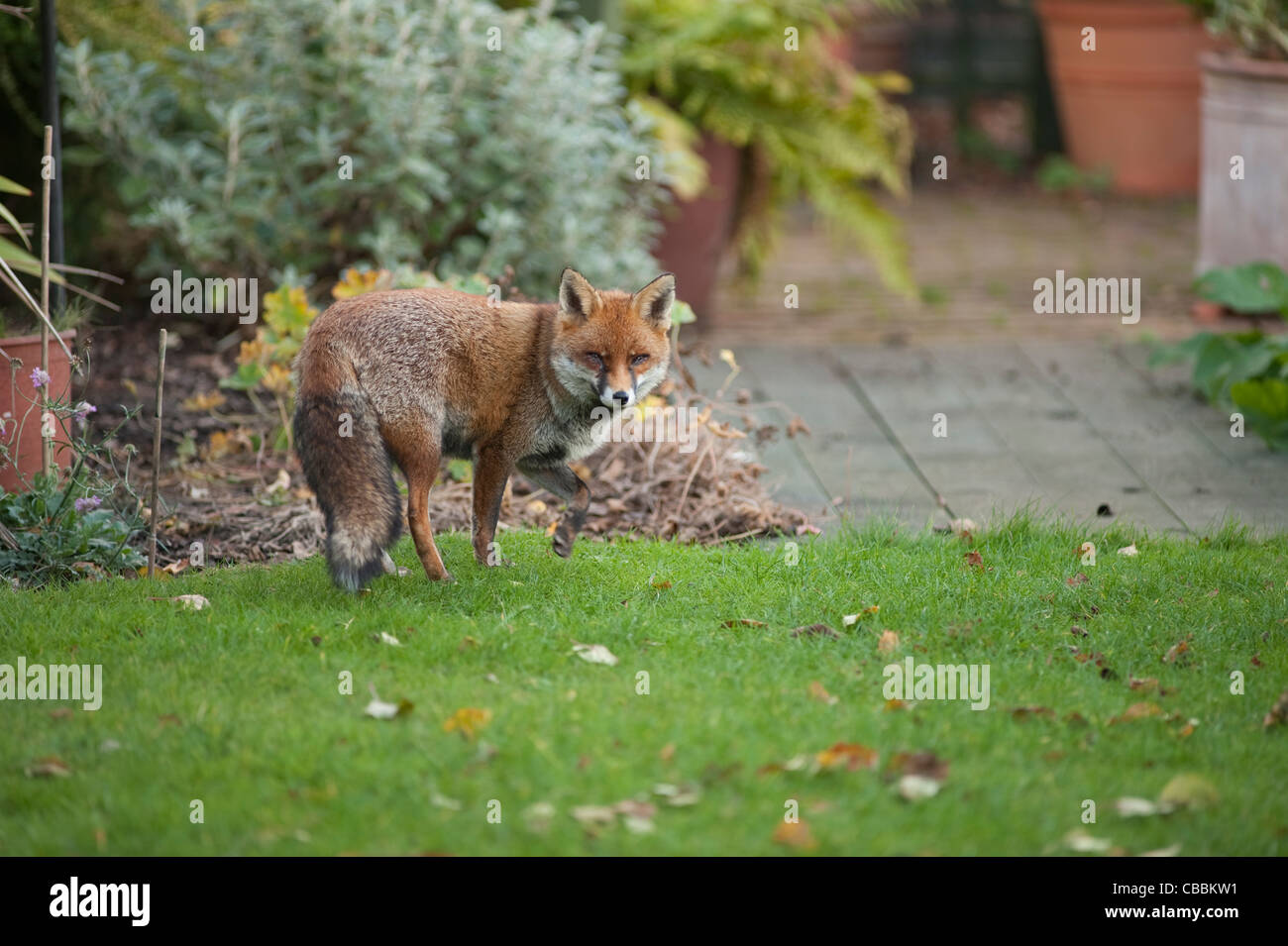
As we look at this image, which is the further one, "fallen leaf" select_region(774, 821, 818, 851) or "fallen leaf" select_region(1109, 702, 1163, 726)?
"fallen leaf" select_region(1109, 702, 1163, 726)

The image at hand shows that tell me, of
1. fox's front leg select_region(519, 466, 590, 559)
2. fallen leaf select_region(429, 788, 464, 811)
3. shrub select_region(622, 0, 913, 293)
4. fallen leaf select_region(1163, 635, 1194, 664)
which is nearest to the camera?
fallen leaf select_region(429, 788, 464, 811)

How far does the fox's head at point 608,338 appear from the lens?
15.9ft

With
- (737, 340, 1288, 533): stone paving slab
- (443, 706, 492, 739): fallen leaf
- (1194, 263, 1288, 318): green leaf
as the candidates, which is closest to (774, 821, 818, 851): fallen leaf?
(443, 706, 492, 739): fallen leaf

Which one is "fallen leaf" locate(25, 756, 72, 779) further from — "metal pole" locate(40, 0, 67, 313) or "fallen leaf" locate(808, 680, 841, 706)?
"metal pole" locate(40, 0, 67, 313)

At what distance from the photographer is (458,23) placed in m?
7.60

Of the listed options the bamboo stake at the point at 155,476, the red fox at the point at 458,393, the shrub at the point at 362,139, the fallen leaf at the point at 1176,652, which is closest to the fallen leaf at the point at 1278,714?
the fallen leaf at the point at 1176,652

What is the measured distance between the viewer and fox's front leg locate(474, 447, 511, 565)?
5023 millimetres

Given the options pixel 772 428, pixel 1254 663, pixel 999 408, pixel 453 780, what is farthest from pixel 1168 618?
pixel 999 408

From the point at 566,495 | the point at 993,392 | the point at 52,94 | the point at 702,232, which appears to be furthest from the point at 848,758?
the point at 702,232

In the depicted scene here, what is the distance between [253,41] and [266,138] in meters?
0.58

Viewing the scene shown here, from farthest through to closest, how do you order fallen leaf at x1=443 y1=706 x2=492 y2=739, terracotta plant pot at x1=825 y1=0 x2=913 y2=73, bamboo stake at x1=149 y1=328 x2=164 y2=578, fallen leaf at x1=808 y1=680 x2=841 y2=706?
terracotta plant pot at x1=825 y1=0 x2=913 y2=73, bamboo stake at x1=149 y1=328 x2=164 y2=578, fallen leaf at x1=808 y1=680 x2=841 y2=706, fallen leaf at x1=443 y1=706 x2=492 y2=739

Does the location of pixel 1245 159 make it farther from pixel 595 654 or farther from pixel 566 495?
pixel 595 654

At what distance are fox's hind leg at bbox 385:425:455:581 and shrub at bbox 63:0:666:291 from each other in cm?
273

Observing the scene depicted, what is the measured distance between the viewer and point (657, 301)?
5008 mm
